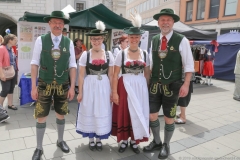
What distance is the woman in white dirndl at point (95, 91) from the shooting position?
105 inches

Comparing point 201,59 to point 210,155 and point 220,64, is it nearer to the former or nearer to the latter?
point 220,64

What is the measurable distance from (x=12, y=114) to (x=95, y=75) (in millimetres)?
2690

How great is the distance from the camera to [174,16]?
251 cm

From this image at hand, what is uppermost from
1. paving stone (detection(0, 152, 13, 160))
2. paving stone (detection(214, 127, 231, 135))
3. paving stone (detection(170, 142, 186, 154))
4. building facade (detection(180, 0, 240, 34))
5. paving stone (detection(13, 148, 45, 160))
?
building facade (detection(180, 0, 240, 34))

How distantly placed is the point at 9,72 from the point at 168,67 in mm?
3305

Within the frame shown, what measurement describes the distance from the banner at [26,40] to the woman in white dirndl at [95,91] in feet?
10.00

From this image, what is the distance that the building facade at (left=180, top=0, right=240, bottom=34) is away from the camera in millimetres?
15039

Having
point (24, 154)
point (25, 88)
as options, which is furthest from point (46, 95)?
point (25, 88)

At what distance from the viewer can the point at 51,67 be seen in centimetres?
246

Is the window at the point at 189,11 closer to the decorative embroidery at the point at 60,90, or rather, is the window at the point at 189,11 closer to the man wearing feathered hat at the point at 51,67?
the man wearing feathered hat at the point at 51,67

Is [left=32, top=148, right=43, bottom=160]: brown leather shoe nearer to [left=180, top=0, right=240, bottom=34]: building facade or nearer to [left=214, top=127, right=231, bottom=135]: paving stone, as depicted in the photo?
[left=214, top=127, right=231, bottom=135]: paving stone

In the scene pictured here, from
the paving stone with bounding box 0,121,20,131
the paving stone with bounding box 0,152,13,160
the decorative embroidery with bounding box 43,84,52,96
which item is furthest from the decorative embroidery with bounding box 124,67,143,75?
the paving stone with bounding box 0,121,20,131

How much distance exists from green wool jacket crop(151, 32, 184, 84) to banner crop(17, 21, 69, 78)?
363cm

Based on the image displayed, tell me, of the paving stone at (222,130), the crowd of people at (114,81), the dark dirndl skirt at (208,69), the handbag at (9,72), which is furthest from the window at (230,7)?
the handbag at (9,72)
